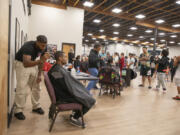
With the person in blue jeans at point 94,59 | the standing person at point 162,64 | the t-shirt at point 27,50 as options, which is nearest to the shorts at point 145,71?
the standing person at point 162,64

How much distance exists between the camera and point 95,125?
2602 mm

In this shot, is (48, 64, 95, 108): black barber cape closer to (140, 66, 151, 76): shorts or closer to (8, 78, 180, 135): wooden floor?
(8, 78, 180, 135): wooden floor

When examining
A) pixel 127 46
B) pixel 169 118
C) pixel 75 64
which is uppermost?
pixel 127 46

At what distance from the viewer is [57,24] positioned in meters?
8.47

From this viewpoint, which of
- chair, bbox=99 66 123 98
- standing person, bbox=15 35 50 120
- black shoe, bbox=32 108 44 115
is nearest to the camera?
standing person, bbox=15 35 50 120

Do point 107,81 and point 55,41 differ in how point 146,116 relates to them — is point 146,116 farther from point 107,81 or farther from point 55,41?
point 55,41

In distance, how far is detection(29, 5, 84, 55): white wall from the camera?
8.03 m

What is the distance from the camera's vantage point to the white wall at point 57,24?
8.03 meters

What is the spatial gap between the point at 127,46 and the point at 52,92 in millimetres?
22656

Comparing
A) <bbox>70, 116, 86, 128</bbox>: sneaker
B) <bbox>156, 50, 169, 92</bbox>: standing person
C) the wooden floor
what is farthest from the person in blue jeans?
<bbox>156, 50, 169, 92</bbox>: standing person

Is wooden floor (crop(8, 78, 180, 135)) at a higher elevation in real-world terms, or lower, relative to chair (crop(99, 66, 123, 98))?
lower

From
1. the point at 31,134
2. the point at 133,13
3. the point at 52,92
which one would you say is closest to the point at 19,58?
the point at 52,92

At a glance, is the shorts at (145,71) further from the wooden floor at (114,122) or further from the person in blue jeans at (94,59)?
the person in blue jeans at (94,59)

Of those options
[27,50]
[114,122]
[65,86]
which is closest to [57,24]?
[27,50]
